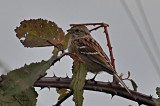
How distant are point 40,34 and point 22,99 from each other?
29cm

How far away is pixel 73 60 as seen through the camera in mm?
1151

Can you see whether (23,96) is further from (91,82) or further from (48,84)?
(91,82)

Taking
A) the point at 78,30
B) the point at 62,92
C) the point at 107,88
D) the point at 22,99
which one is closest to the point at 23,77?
the point at 22,99

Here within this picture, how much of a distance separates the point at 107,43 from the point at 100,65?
1.36 meters

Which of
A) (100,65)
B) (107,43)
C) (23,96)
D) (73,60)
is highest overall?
(100,65)

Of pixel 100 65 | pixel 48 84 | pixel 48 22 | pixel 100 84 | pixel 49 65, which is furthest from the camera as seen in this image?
pixel 100 65

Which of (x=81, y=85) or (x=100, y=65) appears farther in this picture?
(x=100, y=65)

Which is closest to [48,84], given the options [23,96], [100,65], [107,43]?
[23,96]

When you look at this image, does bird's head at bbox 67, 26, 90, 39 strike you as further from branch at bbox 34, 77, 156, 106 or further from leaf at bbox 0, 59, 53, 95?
leaf at bbox 0, 59, 53, 95

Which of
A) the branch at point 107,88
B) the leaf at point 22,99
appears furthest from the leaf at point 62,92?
the leaf at point 22,99

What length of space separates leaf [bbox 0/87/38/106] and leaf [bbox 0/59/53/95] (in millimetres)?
33

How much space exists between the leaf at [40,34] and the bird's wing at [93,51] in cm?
117

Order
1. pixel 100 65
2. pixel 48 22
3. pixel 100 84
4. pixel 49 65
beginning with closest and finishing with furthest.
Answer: pixel 49 65 < pixel 100 84 < pixel 48 22 < pixel 100 65

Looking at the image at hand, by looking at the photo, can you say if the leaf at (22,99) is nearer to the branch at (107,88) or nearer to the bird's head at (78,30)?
the branch at (107,88)
